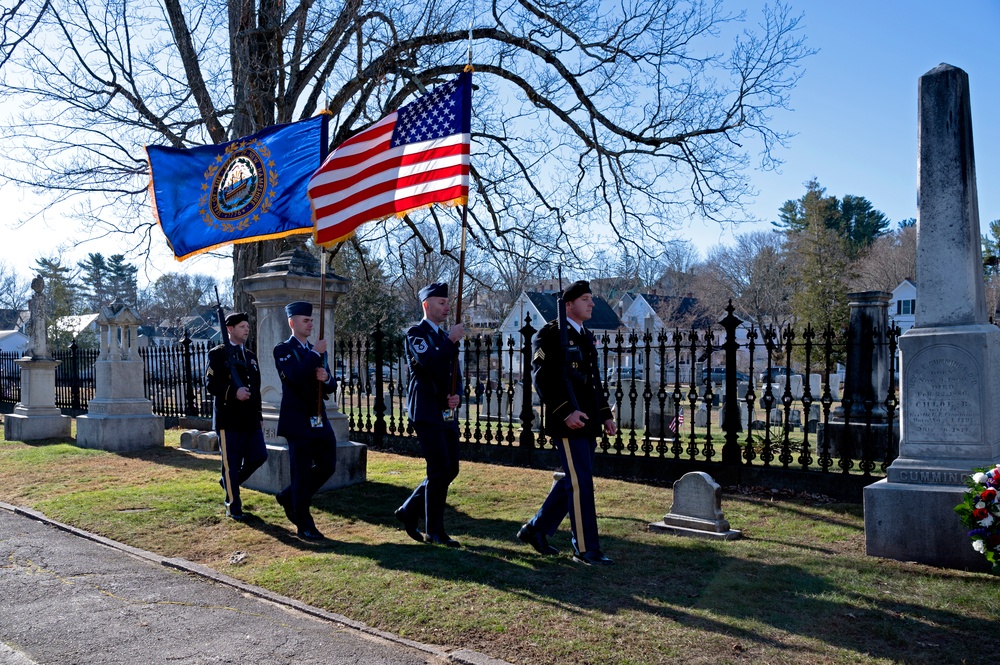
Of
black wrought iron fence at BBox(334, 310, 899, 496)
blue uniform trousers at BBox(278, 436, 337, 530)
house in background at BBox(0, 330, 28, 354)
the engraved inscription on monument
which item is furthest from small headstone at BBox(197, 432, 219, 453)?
house in background at BBox(0, 330, 28, 354)

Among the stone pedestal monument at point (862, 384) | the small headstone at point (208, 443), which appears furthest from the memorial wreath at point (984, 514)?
the small headstone at point (208, 443)

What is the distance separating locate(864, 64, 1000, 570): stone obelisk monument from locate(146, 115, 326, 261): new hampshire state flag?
18.8 feet

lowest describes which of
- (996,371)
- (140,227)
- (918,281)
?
(996,371)

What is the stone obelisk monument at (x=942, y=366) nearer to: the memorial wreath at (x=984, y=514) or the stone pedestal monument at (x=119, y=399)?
the memorial wreath at (x=984, y=514)

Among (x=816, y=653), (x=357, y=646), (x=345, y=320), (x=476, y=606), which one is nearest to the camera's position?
(x=816, y=653)

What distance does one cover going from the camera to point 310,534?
6836mm

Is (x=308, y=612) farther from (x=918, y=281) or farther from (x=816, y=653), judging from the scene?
(x=918, y=281)

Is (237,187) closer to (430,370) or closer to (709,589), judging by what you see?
(430,370)

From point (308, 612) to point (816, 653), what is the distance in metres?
2.90

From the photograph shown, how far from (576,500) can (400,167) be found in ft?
10.7

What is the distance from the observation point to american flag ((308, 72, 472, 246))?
6.81m

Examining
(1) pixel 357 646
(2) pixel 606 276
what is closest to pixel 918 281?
(1) pixel 357 646

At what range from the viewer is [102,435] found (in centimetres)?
1321

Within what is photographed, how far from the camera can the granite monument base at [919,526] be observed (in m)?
5.74
